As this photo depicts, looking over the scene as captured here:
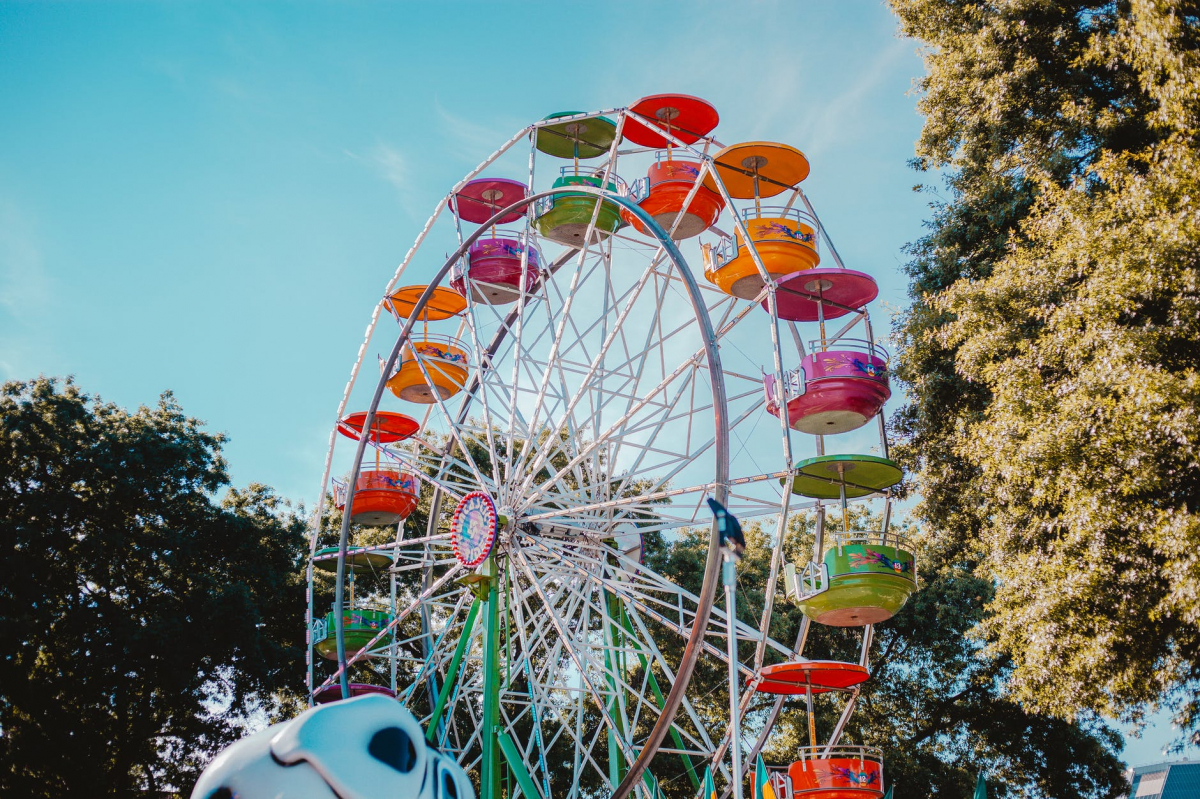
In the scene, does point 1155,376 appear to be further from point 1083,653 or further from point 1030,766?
point 1030,766

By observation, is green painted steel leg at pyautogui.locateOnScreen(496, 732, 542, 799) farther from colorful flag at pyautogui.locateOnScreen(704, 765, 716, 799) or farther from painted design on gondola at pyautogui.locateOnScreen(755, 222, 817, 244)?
painted design on gondola at pyautogui.locateOnScreen(755, 222, 817, 244)

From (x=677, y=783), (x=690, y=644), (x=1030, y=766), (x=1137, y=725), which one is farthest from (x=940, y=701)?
(x=690, y=644)

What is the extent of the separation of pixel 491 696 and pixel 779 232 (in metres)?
7.28

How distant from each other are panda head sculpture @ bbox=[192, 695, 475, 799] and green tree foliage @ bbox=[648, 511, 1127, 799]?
17670 millimetres

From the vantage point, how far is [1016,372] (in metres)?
14.5

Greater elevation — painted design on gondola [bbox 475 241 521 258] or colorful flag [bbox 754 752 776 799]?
painted design on gondola [bbox 475 241 521 258]

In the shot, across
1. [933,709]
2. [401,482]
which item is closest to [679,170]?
[401,482]

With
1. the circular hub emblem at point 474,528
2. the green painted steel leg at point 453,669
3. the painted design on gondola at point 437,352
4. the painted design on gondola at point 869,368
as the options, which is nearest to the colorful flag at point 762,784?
the green painted steel leg at point 453,669

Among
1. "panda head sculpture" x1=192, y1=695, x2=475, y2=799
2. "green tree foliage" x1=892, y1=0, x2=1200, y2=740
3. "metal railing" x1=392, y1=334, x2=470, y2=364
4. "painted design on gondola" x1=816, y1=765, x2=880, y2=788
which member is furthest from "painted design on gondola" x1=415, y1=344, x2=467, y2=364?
"panda head sculpture" x1=192, y1=695, x2=475, y2=799

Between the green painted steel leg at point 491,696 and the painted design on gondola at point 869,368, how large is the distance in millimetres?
5339

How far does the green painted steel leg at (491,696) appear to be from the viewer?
479 inches

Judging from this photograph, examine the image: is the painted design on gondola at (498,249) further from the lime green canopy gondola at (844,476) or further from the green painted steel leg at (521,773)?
the green painted steel leg at (521,773)

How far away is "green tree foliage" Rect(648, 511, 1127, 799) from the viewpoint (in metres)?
23.9

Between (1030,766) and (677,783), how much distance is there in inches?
341
